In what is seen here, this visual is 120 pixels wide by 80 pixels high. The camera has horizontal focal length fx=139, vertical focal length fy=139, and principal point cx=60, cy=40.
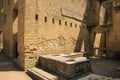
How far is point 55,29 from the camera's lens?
9828mm

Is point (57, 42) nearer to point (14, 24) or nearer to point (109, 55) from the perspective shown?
point (14, 24)

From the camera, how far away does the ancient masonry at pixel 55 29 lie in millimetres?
8031

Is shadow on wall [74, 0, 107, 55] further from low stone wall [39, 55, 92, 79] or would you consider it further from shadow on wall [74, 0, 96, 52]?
low stone wall [39, 55, 92, 79]

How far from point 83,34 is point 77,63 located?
310 inches

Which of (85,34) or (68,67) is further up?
(85,34)

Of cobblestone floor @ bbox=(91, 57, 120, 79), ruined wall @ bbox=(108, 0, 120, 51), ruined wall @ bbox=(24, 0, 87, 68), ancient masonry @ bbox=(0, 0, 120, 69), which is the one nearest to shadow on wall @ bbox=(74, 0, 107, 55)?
ancient masonry @ bbox=(0, 0, 120, 69)

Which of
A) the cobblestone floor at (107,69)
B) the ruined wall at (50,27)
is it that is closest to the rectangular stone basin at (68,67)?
the cobblestone floor at (107,69)

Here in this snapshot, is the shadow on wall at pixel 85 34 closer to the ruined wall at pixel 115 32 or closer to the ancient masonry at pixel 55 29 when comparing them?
the ancient masonry at pixel 55 29

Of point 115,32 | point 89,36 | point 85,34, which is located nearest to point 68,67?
point 115,32

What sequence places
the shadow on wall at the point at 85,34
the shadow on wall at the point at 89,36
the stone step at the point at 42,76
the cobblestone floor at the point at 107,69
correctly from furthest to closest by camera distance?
1. the shadow on wall at the point at 89,36
2. the shadow on wall at the point at 85,34
3. the cobblestone floor at the point at 107,69
4. the stone step at the point at 42,76

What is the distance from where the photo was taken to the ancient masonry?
8.03 metres

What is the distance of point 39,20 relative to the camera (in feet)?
28.2

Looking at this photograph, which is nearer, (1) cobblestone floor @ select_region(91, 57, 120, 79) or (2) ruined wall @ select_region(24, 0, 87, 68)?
(1) cobblestone floor @ select_region(91, 57, 120, 79)

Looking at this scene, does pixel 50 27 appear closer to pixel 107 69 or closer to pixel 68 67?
pixel 68 67
